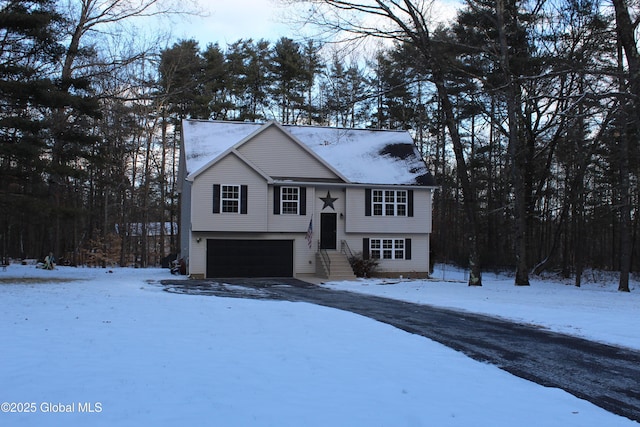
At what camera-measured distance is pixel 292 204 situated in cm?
2661

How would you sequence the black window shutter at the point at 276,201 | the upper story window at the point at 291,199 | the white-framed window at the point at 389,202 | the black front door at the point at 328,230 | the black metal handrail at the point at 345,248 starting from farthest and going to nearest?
the white-framed window at the point at 389,202 → the black front door at the point at 328,230 → the black metal handrail at the point at 345,248 → the upper story window at the point at 291,199 → the black window shutter at the point at 276,201

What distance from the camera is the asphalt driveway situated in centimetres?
644

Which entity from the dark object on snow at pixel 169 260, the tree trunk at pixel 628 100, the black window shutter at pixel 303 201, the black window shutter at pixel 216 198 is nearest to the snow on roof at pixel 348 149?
the black window shutter at pixel 216 198

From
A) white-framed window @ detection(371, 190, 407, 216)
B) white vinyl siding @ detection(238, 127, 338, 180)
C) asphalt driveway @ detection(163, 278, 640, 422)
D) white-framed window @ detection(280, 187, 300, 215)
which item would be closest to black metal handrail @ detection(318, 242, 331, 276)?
white-framed window @ detection(280, 187, 300, 215)

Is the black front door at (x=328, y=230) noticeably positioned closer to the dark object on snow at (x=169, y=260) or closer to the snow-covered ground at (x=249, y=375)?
the dark object on snow at (x=169, y=260)

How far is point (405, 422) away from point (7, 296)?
1210 cm

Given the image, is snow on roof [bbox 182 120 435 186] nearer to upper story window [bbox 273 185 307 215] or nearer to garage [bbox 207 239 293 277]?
upper story window [bbox 273 185 307 215]

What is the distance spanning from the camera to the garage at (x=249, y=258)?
2573 cm

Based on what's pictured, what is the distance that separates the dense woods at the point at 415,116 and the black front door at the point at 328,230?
7.00m

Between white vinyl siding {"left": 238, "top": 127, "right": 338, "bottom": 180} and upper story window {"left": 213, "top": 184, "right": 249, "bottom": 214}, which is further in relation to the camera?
white vinyl siding {"left": 238, "top": 127, "right": 338, "bottom": 180}

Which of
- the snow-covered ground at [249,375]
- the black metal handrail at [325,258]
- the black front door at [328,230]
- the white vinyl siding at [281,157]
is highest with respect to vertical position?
the white vinyl siding at [281,157]

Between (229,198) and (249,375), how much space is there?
19.6 m

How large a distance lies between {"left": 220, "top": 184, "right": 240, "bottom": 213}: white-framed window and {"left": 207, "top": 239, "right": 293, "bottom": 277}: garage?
157 cm

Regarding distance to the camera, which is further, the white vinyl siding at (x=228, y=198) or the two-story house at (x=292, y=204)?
the two-story house at (x=292, y=204)
